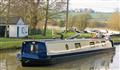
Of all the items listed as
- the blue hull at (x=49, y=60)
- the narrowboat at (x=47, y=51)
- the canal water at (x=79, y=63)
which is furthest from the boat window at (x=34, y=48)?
the canal water at (x=79, y=63)

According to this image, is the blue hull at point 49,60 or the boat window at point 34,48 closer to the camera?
the blue hull at point 49,60

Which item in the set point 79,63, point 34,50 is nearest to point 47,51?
point 34,50

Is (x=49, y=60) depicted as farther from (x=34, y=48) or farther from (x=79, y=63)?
(x=79, y=63)

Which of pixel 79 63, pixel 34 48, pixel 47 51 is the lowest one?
pixel 79 63

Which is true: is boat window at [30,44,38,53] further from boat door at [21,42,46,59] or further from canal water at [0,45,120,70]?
canal water at [0,45,120,70]

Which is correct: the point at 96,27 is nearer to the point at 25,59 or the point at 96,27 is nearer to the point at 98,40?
the point at 98,40

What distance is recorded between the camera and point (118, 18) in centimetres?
8094

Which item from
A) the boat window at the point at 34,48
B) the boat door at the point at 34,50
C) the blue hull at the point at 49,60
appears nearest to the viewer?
the blue hull at the point at 49,60

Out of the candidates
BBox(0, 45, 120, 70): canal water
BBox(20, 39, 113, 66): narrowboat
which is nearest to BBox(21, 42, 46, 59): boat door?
BBox(20, 39, 113, 66): narrowboat

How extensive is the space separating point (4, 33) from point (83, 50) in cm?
1920

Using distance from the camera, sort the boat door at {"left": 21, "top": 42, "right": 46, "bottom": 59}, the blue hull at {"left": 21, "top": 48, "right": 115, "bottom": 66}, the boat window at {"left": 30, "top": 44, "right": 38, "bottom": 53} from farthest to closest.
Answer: the boat window at {"left": 30, "top": 44, "right": 38, "bottom": 53}
the boat door at {"left": 21, "top": 42, "right": 46, "bottom": 59}
the blue hull at {"left": 21, "top": 48, "right": 115, "bottom": 66}

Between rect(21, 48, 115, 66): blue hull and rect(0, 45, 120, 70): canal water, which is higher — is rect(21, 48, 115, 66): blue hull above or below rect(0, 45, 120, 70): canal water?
above

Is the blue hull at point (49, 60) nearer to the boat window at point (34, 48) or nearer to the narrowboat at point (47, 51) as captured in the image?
the narrowboat at point (47, 51)

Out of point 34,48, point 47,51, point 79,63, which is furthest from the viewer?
point 79,63
